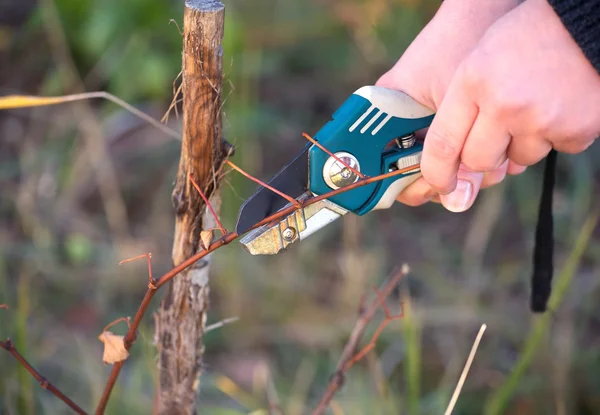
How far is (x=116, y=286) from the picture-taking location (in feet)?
7.31

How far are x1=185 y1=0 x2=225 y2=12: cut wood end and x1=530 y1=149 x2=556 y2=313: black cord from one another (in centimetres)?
66

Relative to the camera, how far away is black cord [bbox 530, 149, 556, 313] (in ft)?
4.14

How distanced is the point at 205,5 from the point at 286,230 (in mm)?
330

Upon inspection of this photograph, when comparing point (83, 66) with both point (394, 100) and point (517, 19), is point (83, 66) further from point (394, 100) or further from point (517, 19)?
point (517, 19)

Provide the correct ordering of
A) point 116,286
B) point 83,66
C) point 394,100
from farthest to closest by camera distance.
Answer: point 83,66 < point 116,286 < point 394,100

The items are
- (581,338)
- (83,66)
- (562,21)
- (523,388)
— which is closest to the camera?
(562,21)

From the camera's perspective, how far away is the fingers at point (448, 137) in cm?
Answer: 100

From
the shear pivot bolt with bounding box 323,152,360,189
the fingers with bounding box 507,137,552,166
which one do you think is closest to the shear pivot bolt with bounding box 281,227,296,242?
the shear pivot bolt with bounding box 323,152,360,189

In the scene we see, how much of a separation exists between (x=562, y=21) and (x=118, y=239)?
1603mm

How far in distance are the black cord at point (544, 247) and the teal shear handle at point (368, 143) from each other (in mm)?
264

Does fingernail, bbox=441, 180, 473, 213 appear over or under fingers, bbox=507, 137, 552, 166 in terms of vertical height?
under

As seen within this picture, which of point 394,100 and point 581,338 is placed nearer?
point 394,100

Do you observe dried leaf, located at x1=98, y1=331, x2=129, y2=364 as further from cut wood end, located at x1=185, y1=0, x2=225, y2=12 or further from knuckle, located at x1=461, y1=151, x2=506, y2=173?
knuckle, located at x1=461, y1=151, x2=506, y2=173

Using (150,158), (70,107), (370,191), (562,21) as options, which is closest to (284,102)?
(150,158)
